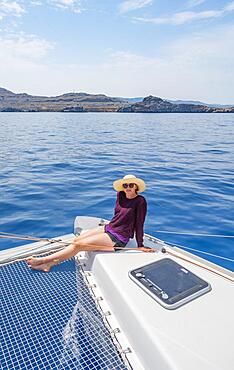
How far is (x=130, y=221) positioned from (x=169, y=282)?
151 cm

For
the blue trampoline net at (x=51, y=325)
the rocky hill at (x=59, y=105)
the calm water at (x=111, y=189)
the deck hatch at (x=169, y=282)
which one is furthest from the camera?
the rocky hill at (x=59, y=105)

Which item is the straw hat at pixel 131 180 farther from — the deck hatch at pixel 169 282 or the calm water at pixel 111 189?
the calm water at pixel 111 189

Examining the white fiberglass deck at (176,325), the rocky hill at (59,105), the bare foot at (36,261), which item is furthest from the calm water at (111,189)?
the rocky hill at (59,105)

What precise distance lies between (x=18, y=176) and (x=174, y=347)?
31.2ft

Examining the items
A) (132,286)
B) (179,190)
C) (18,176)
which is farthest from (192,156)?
(132,286)

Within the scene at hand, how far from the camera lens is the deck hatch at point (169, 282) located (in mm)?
2498

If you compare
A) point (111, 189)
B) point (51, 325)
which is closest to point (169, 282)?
point (51, 325)

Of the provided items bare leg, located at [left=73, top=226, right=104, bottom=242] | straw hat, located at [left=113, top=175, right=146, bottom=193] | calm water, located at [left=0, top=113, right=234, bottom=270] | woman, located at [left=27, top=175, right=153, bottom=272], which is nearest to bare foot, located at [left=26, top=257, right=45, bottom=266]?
woman, located at [left=27, top=175, right=153, bottom=272]

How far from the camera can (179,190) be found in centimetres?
924

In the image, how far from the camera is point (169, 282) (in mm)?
2727

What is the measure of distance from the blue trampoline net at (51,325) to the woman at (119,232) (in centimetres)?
19

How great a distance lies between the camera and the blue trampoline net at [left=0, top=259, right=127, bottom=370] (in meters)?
2.38

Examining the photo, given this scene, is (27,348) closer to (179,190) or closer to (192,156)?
(179,190)

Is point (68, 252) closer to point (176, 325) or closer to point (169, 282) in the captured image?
point (169, 282)
